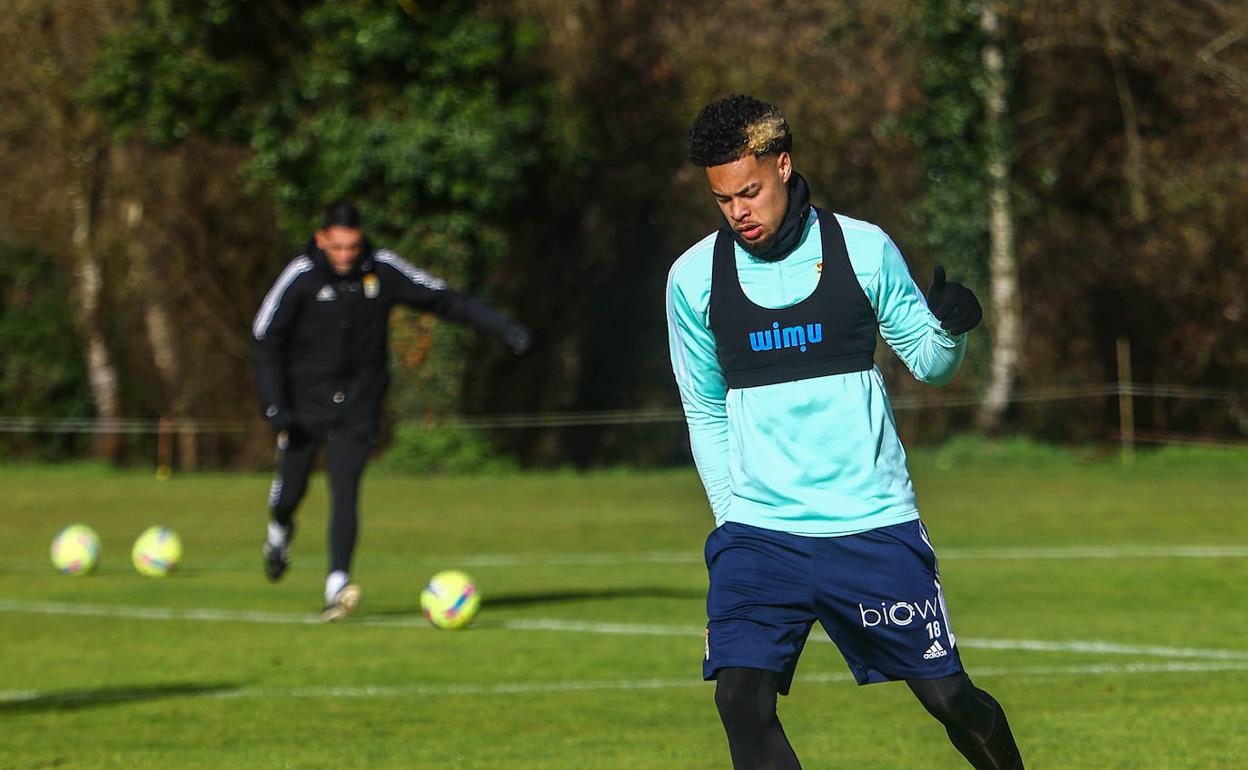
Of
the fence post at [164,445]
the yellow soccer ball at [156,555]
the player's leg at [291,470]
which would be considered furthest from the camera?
the fence post at [164,445]

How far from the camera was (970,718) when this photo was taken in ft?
17.1

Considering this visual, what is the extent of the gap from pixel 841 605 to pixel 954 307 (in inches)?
32.7

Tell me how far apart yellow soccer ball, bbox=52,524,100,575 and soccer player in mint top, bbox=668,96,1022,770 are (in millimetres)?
10904

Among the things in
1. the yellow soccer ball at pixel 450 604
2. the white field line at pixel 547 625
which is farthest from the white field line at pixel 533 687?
the yellow soccer ball at pixel 450 604

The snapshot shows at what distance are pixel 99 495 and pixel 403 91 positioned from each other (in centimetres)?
764

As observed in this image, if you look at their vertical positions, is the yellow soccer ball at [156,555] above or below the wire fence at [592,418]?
below

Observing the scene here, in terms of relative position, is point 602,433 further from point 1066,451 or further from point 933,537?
point 933,537

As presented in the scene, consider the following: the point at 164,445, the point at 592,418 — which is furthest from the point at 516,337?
the point at 164,445

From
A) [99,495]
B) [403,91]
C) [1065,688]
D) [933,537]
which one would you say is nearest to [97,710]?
[1065,688]

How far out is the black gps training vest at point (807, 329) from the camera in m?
5.33

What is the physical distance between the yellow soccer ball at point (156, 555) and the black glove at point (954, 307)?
36.0 feet

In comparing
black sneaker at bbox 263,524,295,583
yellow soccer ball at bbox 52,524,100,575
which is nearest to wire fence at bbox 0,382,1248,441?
yellow soccer ball at bbox 52,524,100,575

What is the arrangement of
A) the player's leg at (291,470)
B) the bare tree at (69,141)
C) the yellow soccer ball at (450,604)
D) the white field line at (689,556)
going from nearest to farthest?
the yellow soccer ball at (450,604) < the player's leg at (291,470) < the white field line at (689,556) < the bare tree at (69,141)

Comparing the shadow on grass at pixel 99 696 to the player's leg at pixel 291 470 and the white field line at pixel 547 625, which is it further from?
the player's leg at pixel 291 470
